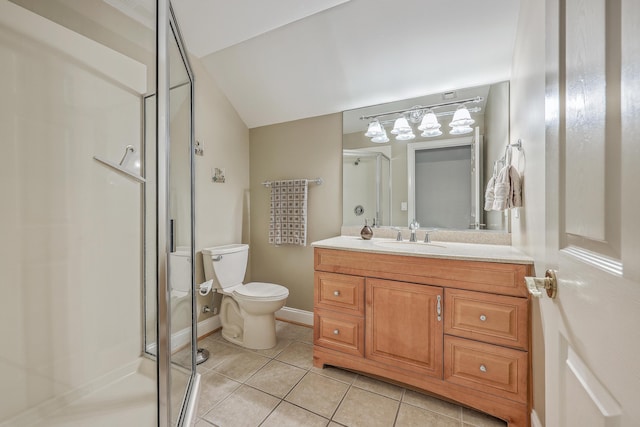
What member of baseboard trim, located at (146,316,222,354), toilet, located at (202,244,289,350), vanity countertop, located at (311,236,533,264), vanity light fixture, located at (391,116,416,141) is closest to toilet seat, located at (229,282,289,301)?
toilet, located at (202,244,289,350)

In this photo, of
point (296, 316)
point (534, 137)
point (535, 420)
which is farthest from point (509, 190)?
point (296, 316)

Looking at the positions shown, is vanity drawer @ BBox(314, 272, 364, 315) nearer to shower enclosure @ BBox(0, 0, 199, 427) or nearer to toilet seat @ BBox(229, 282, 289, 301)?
toilet seat @ BBox(229, 282, 289, 301)

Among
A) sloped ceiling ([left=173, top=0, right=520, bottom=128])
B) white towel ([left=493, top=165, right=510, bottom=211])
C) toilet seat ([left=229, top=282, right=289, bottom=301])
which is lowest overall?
toilet seat ([left=229, top=282, right=289, bottom=301])

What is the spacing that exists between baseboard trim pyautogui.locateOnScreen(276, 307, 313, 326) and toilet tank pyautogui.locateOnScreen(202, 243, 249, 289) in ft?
1.91

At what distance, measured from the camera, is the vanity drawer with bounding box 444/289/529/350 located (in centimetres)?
131

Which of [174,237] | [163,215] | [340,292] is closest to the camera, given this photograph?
[163,215]

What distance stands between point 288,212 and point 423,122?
1.38 meters

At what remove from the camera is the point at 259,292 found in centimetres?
212

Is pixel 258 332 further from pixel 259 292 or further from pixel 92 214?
pixel 92 214

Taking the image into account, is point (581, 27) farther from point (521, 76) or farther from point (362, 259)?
point (362, 259)

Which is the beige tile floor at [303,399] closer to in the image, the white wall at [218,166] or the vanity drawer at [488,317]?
the vanity drawer at [488,317]

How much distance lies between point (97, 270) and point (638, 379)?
1.87 meters

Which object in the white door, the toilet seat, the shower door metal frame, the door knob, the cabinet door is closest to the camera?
the white door

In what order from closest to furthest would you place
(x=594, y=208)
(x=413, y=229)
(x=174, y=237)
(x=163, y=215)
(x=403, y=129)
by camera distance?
(x=594, y=208)
(x=163, y=215)
(x=174, y=237)
(x=413, y=229)
(x=403, y=129)
